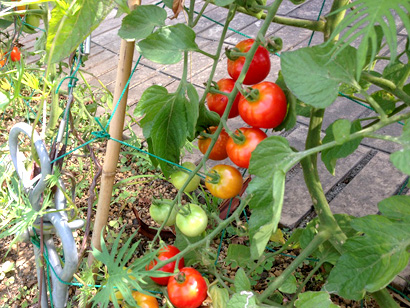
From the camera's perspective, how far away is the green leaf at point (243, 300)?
0.63 metres

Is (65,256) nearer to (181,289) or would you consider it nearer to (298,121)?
(181,289)

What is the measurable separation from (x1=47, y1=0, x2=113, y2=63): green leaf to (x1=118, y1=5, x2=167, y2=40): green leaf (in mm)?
106

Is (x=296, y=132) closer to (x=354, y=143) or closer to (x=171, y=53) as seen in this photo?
(x=354, y=143)

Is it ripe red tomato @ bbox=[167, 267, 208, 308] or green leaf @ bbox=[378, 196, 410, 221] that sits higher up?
green leaf @ bbox=[378, 196, 410, 221]

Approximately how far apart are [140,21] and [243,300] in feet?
1.51

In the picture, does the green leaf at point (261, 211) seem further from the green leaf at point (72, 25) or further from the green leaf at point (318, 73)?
Answer: the green leaf at point (72, 25)

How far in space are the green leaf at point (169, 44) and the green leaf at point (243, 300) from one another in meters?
0.37

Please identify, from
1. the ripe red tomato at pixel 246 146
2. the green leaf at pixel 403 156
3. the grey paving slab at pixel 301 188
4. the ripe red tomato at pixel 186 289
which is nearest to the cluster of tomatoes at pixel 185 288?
the ripe red tomato at pixel 186 289

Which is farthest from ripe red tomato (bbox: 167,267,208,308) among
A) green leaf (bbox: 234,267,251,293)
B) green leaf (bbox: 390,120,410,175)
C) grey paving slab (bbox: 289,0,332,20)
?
grey paving slab (bbox: 289,0,332,20)

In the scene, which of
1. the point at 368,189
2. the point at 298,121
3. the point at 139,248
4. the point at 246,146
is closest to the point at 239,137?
the point at 246,146

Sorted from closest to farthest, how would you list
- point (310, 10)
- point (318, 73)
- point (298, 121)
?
point (318, 73), point (298, 121), point (310, 10)

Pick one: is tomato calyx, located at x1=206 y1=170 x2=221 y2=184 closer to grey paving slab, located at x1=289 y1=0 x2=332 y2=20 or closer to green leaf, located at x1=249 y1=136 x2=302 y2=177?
green leaf, located at x1=249 y1=136 x2=302 y2=177

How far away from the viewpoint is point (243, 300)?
64cm

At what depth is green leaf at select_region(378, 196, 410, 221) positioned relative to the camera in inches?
24.4
